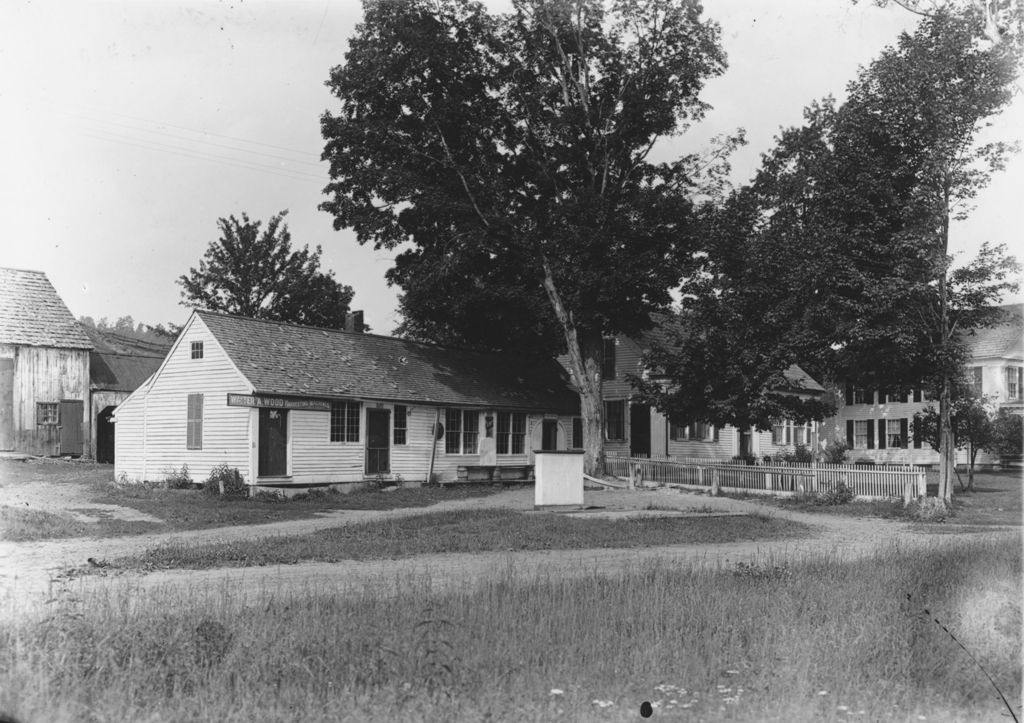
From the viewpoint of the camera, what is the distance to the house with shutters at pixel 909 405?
162 feet

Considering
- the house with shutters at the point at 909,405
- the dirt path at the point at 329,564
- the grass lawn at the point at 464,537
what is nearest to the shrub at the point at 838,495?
the dirt path at the point at 329,564

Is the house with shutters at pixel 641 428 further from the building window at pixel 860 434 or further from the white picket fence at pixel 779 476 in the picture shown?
the building window at pixel 860 434

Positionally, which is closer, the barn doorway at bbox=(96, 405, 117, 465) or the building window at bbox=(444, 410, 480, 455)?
the building window at bbox=(444, 410, 480, 455)

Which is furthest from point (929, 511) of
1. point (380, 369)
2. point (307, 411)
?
point (380, 369)

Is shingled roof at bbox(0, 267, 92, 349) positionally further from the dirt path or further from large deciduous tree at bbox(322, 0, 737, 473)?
the dirt path

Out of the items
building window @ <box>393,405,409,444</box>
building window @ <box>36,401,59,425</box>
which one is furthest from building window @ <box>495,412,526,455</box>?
building window @ <box>36,401,59,425</box>

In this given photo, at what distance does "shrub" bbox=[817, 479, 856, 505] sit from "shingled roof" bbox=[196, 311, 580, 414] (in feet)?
40.5

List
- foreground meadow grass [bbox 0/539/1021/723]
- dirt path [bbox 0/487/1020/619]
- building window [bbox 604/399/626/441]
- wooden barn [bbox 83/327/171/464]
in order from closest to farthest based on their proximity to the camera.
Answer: foreground meadow grass [bbox 0/539/1021/723] → dirt path [bbox 0/487/1020/619] → wooden barn [bbox 83/327/171/464] → building window [bbox 604/399/626/441]

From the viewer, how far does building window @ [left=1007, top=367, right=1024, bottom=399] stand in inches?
1960

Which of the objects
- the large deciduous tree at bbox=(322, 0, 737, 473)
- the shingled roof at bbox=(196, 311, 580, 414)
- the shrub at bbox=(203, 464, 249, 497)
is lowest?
the shrub at bbox=(203, 464, 249, 497)

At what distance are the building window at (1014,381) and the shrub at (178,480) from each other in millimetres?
41550

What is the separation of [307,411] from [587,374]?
1222 cm

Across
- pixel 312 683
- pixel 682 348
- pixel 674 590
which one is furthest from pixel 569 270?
pixel 312 683

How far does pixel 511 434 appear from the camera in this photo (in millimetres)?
35656
